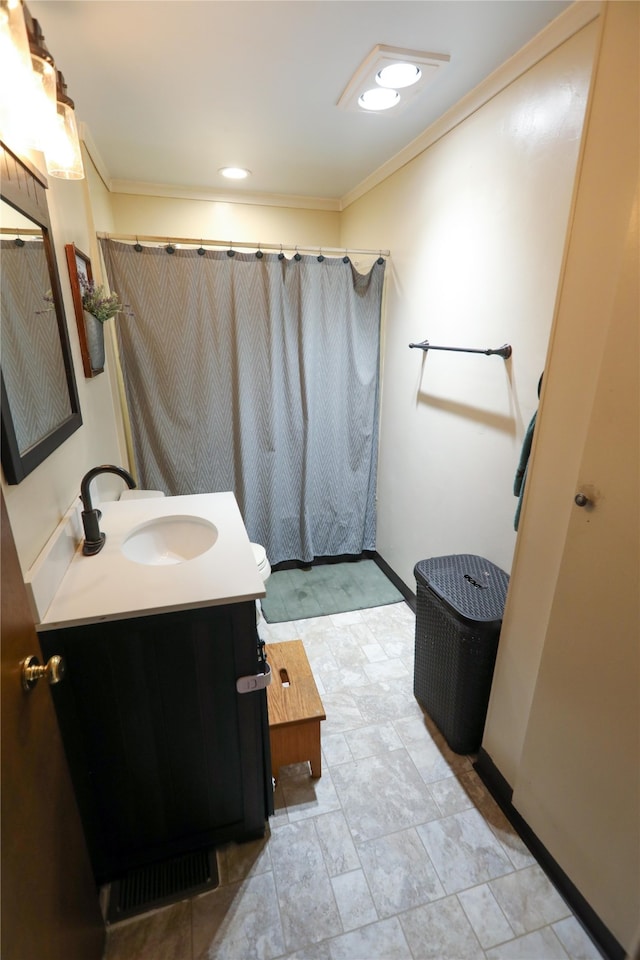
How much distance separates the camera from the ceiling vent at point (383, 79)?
1.45 meters

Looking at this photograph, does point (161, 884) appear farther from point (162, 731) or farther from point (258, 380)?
point (258, 380)

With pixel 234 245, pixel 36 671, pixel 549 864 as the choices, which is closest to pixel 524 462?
pixel 549 864

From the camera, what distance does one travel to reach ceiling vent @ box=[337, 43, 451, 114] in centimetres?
145

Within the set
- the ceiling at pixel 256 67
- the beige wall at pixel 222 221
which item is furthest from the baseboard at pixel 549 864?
the beige wall at pixel 222 221

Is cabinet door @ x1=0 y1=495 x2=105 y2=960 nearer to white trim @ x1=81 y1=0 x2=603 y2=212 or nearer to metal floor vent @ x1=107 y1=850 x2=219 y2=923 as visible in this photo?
metal floor vent @ x1=107 y1=850 x2=219 y2=923

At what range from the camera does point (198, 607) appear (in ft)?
3.48

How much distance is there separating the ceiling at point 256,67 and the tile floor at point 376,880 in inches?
94.1

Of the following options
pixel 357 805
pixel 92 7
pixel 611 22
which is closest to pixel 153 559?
pixel 357 805

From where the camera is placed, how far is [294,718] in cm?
144

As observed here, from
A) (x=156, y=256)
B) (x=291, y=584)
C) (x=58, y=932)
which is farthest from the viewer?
(x=291, y=584)

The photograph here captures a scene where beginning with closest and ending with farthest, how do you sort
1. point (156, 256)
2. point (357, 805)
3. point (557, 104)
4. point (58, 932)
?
point (58, 932) → point (557, 104) → point (357, 805) → point (156, 256)

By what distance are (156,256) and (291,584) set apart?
77.9 inches

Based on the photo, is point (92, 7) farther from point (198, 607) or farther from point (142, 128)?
point (198, 607)

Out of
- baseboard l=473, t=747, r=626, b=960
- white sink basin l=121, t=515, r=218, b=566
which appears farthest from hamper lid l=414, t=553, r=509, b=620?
white sink basin l=121, t=515, r=218, b=566
